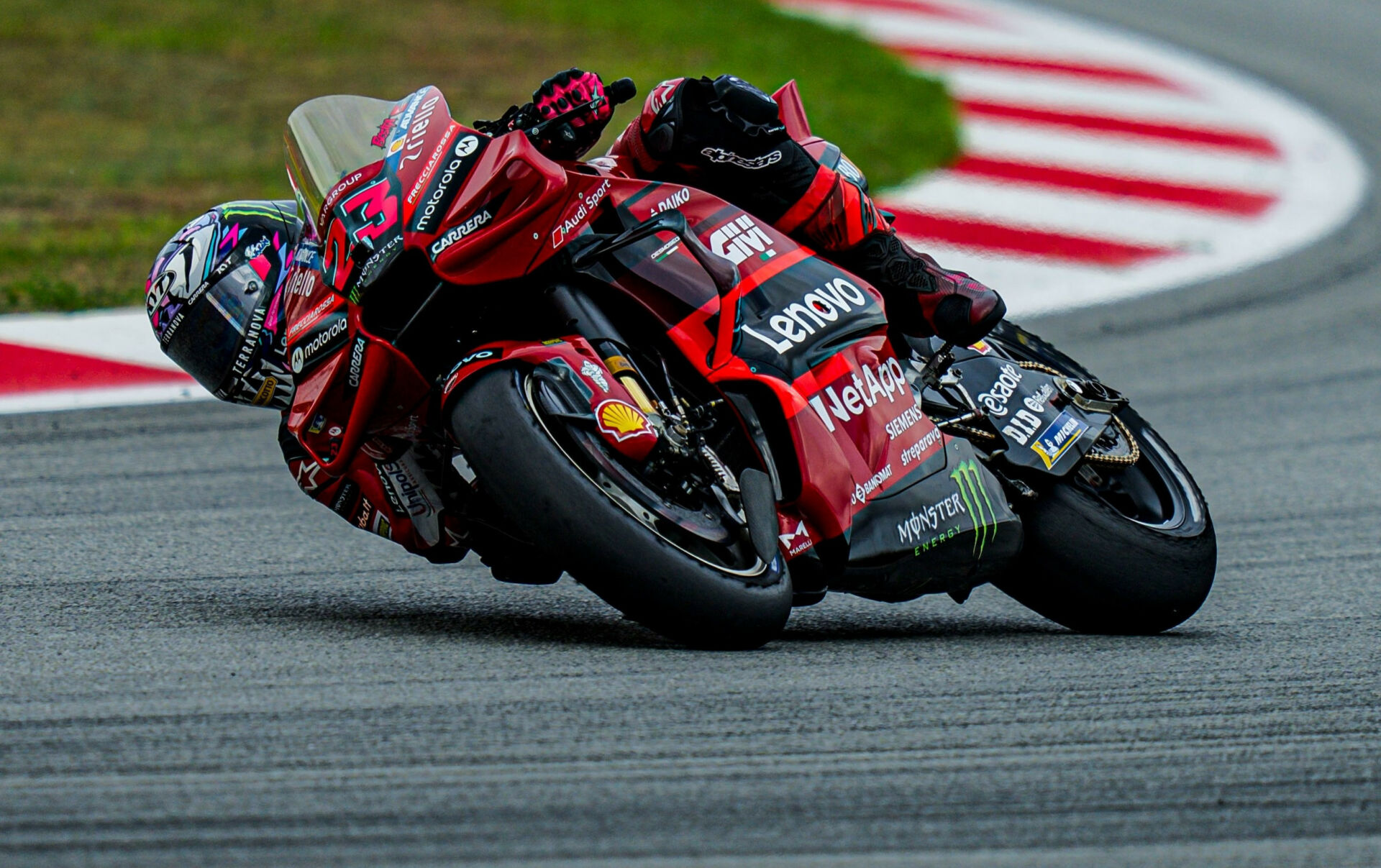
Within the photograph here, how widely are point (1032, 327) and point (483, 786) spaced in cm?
464

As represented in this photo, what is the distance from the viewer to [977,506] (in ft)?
11.8

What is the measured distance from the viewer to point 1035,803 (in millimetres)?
2520

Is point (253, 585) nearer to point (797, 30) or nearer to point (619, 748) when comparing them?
point (619, 748)

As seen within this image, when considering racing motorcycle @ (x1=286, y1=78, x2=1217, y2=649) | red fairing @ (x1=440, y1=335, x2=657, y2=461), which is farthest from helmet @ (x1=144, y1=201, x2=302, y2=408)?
red fairing @ (x1=440, y1=335, x2=657, y2=461)

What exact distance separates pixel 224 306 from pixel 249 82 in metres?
7.79

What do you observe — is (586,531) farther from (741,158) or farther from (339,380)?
(741,158)

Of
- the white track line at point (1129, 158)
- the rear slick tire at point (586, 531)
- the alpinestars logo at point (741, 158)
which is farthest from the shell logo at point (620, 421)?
the white track line at point (1129, 158)

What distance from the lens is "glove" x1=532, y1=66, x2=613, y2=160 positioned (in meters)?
3.34

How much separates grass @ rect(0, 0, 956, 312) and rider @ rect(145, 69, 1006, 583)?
3.12 meters

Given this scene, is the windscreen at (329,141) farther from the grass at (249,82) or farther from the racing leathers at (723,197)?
the grass at (249,82)

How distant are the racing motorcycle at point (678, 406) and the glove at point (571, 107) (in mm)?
31

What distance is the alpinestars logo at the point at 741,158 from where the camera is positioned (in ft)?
11.8

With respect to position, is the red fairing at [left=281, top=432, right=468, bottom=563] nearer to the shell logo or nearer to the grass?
the shell logo

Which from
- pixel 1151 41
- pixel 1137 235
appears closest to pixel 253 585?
pixel 1137 235
